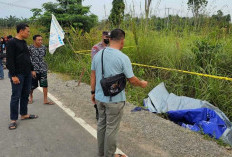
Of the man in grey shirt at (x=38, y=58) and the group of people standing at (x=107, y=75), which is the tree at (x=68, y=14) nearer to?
the man in grey shirt at (x=38, y=58)

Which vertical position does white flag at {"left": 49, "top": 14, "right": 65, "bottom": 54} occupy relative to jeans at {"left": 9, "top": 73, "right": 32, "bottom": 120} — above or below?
above

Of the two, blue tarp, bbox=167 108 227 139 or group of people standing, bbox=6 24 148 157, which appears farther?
blue tarp, bbox=167 108 227 139

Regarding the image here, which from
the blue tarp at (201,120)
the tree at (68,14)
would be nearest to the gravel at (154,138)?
the blue tarp at (201,120)

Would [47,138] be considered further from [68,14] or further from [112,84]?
[68,14]

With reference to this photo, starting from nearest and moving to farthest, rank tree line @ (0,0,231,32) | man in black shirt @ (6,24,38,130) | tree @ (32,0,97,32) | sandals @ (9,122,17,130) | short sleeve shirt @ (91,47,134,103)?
short sleeve shirt @ (91,47,134,103) → man in black shirt @ (6,24,38,130) → sandals @ (9,122,17,130) → tree line @ (0,0,231,32) → tree @ (32,0,97,32)

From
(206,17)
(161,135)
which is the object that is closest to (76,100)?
(161,135)

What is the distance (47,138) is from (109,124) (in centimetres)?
152

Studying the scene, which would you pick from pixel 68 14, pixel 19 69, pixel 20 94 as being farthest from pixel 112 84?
pixel 68 14

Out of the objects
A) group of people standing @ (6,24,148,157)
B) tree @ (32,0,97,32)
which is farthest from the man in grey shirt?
tree @ (32,0,97,32)

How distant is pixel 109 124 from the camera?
104 inches

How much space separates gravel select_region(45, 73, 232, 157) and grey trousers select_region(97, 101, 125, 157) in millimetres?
500

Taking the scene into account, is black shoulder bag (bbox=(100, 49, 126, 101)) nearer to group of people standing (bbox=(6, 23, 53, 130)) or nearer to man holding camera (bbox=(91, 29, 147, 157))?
man holding camera (bbox=(91, 29, 147, 157))

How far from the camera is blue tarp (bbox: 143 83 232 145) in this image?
11.6 ft

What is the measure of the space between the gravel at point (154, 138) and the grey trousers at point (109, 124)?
50cm
